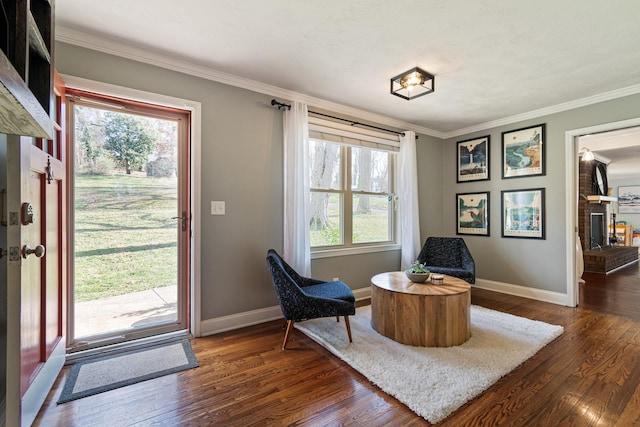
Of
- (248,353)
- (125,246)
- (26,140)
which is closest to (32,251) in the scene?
A: (26,140)

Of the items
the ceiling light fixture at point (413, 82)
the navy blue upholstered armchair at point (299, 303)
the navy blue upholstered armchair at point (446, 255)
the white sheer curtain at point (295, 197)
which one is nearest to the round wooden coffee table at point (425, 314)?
the navy blue upholstered armchair at point (299, 303)

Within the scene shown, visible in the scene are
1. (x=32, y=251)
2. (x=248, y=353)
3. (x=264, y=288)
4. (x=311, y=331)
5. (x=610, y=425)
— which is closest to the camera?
(x=32, y=251)

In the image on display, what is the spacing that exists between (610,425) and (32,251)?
308 centimetres

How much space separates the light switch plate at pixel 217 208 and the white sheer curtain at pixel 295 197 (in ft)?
2.14

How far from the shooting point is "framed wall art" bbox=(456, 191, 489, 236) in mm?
4398

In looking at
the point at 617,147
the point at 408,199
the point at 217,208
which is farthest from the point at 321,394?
the point at 617,147

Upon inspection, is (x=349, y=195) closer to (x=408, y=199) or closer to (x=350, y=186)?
(x=350, y=186)

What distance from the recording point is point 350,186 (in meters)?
3.84

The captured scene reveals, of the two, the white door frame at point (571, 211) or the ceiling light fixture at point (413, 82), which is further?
the white door frame at point (571, 211)

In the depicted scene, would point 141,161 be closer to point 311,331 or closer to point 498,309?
point 311,331

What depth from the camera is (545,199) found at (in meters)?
3.79

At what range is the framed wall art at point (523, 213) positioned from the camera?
3846 mm

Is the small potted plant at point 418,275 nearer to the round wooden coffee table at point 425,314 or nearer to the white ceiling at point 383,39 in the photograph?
the round wooden coffee table at point 425,314

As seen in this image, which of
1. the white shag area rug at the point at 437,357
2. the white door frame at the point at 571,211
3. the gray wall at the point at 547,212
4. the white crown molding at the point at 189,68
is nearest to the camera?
the white shag area rug at the point at 437,357
